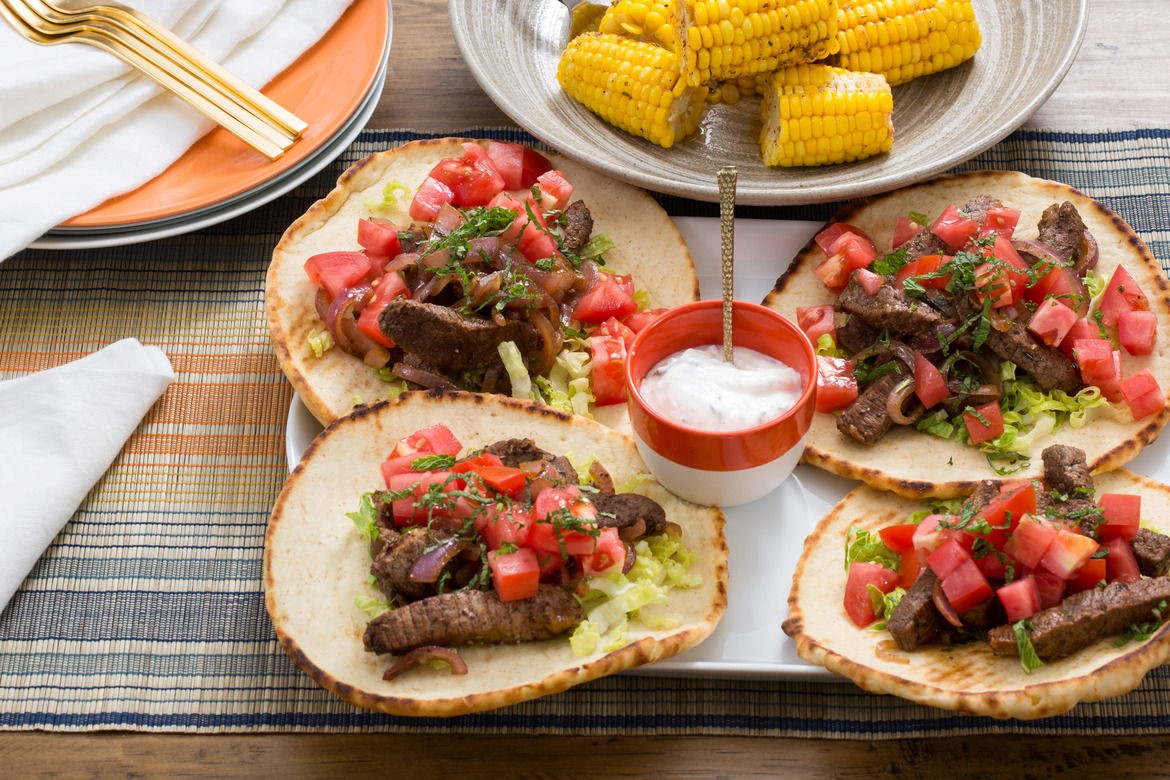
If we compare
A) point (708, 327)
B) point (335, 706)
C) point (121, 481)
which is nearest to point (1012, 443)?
point (708, 327)

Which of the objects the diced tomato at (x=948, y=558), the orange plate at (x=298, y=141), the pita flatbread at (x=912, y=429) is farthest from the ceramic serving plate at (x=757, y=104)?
the diced tomato at (x=948, y=558)

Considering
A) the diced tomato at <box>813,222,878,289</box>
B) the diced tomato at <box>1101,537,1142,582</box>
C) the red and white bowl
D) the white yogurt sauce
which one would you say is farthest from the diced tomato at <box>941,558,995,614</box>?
the diced tomato at <box>813,222,878,289</box>

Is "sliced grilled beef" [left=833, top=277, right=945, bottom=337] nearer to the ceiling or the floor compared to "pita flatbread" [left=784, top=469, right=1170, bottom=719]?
nearer to the ceiling

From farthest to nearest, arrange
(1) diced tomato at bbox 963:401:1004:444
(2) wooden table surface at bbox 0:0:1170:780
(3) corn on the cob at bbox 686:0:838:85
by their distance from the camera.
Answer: (3) corn on the cob at bbox 686:0:838:85, (1) diced tomato at bbox 963:401:1004:444, (2) wooden table surface at bbox 0:0:1170:780

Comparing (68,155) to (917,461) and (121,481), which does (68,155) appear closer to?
(121,481)

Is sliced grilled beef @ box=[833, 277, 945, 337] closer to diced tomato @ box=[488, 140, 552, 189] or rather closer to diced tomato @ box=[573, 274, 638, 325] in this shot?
diced tomato @ box=[573, 274, 638, 325]

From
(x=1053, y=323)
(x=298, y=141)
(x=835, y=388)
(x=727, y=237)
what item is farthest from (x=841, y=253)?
(x=298, y=141)

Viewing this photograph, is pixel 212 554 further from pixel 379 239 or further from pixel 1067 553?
pixel 1067 553
